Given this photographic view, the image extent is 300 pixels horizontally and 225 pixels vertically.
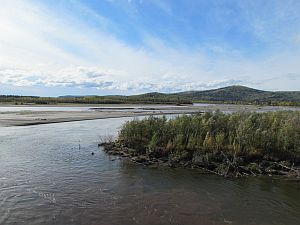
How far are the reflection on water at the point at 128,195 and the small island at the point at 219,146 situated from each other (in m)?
1.09

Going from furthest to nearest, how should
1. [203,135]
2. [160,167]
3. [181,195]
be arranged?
[203,135], [160,167], [181,195]

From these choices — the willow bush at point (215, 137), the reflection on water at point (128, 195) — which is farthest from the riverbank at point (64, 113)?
the reflection on water at point (128, 195)

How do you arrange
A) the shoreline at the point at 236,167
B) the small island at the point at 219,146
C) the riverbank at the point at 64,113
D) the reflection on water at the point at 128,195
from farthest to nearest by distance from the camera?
the riverbank at the point at 64,113, the small island at the point at 219,146, the shoreline at the point at 236,167, the reflection on water at the point at 128,195

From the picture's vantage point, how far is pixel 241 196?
37.9 ft

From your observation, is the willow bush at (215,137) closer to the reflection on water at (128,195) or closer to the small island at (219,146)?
the small island at (219,146)

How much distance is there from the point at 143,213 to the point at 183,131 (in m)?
8.76

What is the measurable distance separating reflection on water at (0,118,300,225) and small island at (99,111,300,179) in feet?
3.58

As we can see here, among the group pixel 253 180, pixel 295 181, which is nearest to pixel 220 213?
pixel 253 180

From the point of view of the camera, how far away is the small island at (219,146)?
49.1ft

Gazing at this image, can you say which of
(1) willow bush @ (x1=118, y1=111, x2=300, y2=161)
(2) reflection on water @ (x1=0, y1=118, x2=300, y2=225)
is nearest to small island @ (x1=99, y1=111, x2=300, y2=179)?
(1) willow bush @ (x1=118, y1=111, x2=300, y2=161)

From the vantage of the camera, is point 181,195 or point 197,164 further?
point 197,164

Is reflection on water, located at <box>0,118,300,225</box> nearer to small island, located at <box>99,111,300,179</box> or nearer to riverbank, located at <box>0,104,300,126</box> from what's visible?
small island, located at <box>99,111,300,179</box>

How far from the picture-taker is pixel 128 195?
11.3 m

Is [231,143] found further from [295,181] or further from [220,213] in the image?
[220,213]
